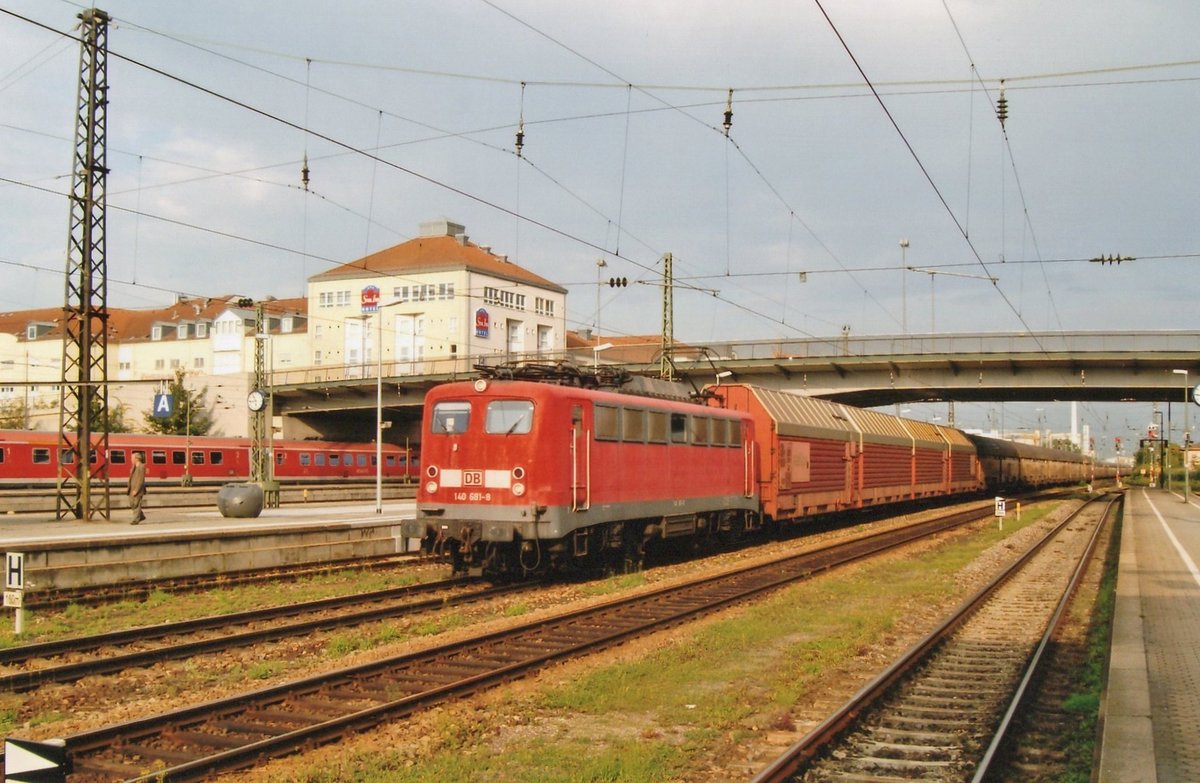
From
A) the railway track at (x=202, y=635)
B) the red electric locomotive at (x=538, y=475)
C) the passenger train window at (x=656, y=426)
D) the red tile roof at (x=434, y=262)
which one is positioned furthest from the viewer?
the red tile roof at (x=434, y=262)

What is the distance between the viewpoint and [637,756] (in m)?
7.82

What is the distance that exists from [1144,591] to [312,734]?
13760mm

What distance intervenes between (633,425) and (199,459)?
36136 millimetres

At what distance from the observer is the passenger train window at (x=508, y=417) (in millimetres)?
16812

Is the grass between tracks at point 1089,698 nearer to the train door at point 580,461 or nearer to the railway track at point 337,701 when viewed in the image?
the railway track at point 337,701

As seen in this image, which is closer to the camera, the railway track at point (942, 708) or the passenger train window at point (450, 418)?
the railway track at point (942, 708)

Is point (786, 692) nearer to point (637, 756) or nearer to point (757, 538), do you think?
point (637, 756)

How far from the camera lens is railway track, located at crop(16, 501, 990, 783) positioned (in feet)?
24.8

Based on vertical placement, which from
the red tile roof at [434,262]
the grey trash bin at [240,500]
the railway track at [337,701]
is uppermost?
the red tile roof at [434,262]

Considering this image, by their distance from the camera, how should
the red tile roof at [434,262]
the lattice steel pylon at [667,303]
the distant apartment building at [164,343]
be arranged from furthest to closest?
1. the distant apartment building at [164,343]
2. the red tile roof at [434,262]
3. the lattice steel pylon at [667,303]

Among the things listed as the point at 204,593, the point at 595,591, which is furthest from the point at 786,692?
the point at 204,593

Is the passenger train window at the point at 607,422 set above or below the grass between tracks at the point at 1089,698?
above

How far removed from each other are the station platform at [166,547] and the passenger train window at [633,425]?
6936 mm

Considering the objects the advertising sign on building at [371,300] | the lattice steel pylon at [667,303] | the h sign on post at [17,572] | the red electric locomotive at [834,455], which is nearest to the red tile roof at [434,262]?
the advertising sign on building at [371,300]
